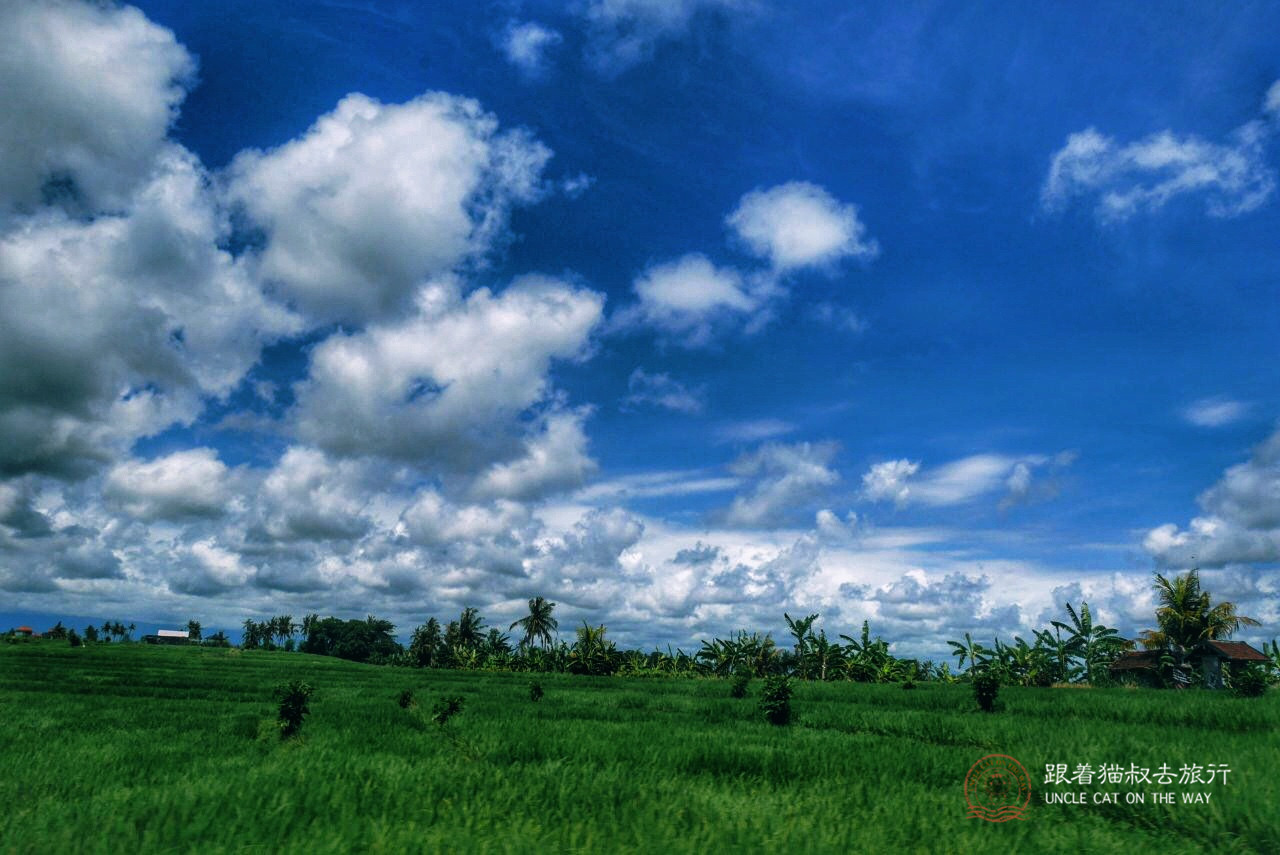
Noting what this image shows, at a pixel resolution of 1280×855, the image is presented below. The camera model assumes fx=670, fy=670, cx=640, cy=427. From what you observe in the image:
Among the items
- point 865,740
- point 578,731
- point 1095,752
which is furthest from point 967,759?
point 578,731

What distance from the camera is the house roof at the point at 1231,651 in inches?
1877

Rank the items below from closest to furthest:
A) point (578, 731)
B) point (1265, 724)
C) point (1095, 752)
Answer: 1. point (1095, 752)
2. point (578, 731)
3. point (1265, 724)

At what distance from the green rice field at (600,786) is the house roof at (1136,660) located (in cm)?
4255

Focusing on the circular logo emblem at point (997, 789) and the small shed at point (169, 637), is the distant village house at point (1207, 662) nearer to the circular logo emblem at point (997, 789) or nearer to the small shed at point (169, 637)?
the circular logo emblem at point (997, 789)

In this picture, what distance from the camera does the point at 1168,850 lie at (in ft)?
19.7

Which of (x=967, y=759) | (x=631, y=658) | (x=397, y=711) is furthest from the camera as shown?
(x=631, y=658)

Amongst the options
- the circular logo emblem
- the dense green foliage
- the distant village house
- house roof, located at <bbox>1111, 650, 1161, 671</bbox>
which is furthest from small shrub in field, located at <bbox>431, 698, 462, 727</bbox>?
house roof, located at <bbox>1111, 650, 1161, 671</bbox>

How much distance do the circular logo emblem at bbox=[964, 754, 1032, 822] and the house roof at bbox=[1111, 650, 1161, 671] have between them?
52.5 m

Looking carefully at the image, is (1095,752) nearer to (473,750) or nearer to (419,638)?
(473,750)

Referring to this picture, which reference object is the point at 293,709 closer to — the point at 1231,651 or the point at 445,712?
the point at 445,712

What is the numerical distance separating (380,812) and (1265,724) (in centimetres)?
1738

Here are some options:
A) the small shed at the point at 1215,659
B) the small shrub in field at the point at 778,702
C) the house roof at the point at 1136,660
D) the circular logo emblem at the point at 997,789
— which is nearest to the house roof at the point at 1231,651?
the small shed at the point at 1215,659

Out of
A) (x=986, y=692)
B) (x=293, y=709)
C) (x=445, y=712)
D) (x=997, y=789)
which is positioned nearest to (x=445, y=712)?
(x=445, y=712)

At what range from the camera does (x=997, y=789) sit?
27.0 feet
